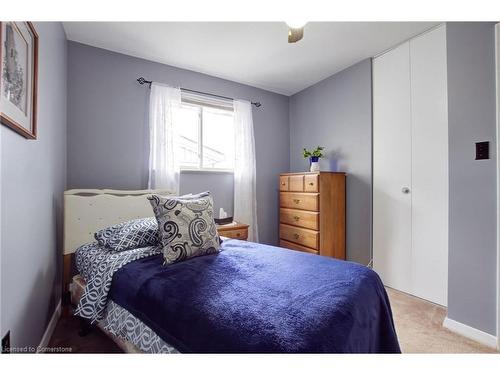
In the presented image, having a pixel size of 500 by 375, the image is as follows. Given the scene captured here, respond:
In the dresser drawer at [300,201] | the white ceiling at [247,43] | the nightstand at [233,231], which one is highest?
the white ceiling at [247,43]

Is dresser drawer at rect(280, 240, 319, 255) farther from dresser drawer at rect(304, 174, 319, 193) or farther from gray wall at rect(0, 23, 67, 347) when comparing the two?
gray wall at rect(0, 23, 67, 347)

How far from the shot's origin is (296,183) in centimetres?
300

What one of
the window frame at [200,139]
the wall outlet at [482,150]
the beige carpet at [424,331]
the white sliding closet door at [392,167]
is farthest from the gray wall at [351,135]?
the window frame at [200,139]

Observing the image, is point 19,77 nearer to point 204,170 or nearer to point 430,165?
point 204,170

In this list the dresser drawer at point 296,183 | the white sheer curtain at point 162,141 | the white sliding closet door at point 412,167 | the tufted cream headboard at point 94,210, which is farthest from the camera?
the dresser drawer at point 296,183

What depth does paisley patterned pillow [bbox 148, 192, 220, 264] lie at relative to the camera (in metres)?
1.48

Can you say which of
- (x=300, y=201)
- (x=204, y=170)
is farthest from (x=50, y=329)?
(x=300, y=201)

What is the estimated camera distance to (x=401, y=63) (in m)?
2.44

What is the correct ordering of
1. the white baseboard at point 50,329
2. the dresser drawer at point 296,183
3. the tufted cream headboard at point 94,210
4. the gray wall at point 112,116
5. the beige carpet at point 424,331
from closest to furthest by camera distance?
the white baseboard at point 50,329 < the beige carpet at point 424,331 < the tufted cream headboard at point 94,210 < the gray wall at point 112,116 < the dresser drawer at point 296,183

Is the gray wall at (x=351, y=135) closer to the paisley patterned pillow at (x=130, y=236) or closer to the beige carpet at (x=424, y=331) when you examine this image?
the beige carpet at (x=424, y=331)

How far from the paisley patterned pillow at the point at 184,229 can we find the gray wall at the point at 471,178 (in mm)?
1780

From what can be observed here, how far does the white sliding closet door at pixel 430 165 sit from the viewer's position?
7.00 feet

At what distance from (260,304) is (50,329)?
1637 mm

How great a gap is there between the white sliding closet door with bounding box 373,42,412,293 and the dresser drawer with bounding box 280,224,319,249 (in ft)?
2.14
